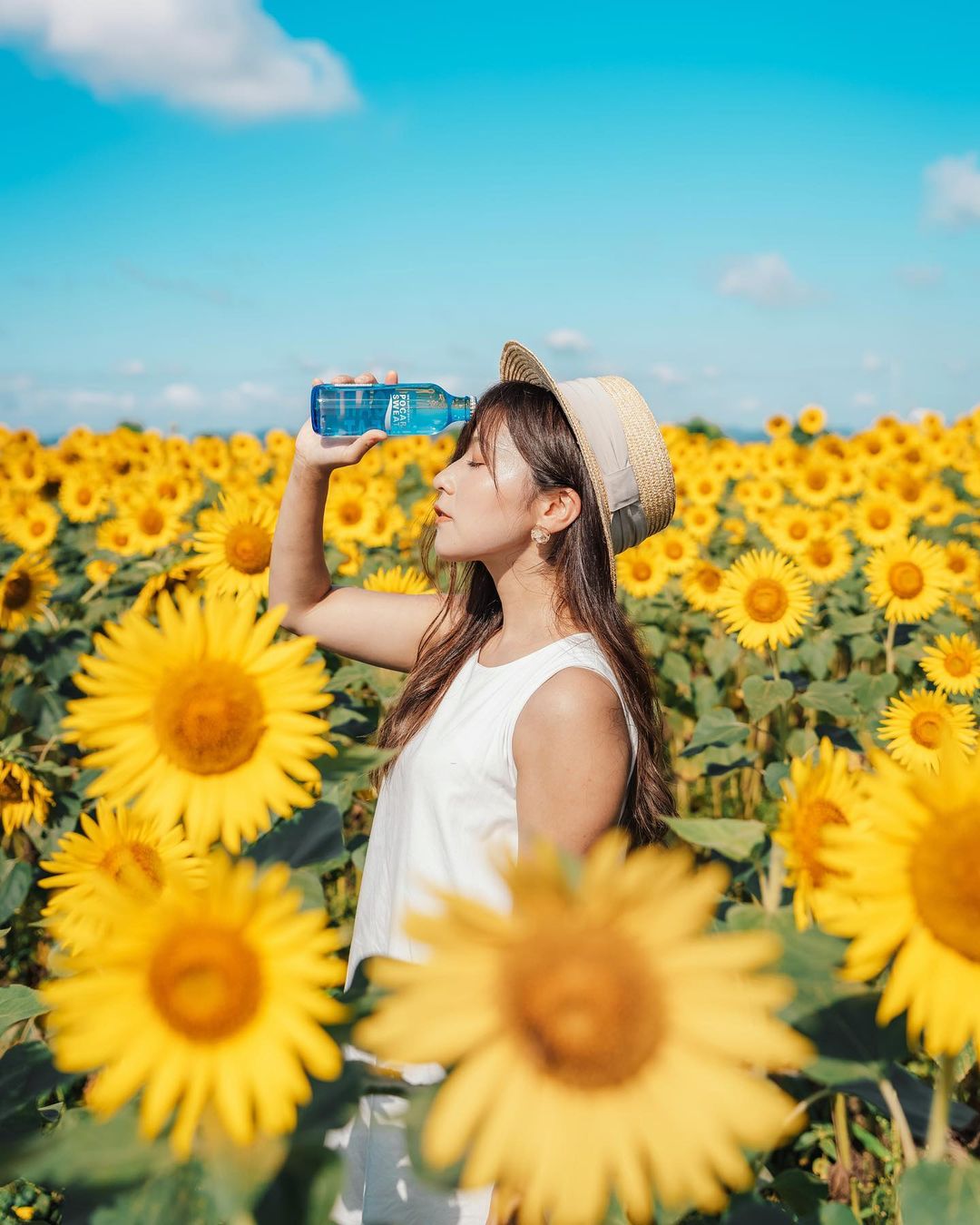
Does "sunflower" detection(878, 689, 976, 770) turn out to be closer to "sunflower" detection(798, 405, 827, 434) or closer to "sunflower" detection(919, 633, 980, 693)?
"sunflower" detection(919, 633, 980, 693)

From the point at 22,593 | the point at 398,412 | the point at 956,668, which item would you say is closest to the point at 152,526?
the point at 22,593

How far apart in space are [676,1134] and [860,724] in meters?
3.84

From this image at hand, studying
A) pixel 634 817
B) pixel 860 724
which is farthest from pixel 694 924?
pixel 860 724

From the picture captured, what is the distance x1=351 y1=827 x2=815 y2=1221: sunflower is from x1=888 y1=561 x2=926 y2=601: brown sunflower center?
449cm

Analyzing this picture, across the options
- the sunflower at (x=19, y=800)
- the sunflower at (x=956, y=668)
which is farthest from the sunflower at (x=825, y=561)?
the sunflower at (x=19, y=800)

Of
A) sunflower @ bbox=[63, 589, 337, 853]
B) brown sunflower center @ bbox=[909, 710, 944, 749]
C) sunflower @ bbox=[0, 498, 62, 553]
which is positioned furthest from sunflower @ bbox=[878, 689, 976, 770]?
sunflower @ bbox=[0, 498, 62, 553]

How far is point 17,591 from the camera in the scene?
14.8 feet

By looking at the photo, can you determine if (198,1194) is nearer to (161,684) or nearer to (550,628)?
(161,684)

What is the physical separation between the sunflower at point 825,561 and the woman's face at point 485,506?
160 inches

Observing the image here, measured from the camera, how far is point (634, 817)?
2.15 m

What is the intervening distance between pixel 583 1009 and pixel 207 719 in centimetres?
50

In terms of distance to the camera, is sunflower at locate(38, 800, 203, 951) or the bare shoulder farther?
the bare shoulder

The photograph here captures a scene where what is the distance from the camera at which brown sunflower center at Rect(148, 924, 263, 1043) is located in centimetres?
79

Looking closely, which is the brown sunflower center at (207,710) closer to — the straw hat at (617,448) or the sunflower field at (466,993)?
the sunflower field at (466,993)
